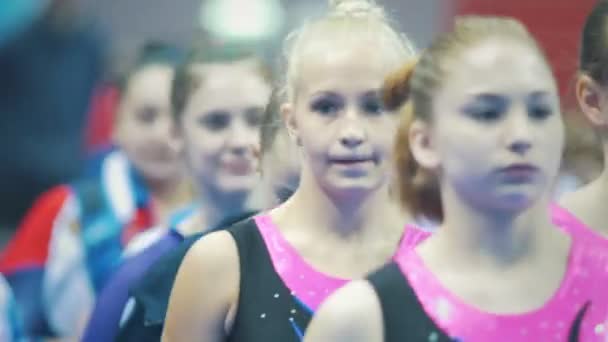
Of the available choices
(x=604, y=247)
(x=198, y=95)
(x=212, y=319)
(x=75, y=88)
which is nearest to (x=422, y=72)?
(x=604, y=247)

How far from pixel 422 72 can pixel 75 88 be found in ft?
12.0

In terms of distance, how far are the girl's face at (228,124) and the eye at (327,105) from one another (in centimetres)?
105

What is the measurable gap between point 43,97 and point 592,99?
3258 mm

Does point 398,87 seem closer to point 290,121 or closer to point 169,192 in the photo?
point 290,121

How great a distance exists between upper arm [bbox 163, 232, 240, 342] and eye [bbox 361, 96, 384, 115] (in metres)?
0.38

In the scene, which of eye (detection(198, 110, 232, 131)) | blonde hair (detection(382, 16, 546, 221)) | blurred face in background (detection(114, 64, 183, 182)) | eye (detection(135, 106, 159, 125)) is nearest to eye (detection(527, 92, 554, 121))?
blonde hair (detection(382, 16, 546, 221))

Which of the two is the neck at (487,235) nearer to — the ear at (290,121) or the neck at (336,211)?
the neck at (336,211)

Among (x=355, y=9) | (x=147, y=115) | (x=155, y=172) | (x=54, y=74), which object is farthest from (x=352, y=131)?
(x=54, y=74)

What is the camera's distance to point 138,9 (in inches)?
402

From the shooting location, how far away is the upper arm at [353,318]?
2746mm

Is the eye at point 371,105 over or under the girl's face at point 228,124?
over

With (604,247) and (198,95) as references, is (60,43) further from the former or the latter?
(604,247)

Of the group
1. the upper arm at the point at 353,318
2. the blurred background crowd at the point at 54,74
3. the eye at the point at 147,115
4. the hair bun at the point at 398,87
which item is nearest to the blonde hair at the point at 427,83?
the hair bun at the point at 398,87

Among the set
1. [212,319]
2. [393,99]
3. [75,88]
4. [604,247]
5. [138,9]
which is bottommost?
[138,9]
